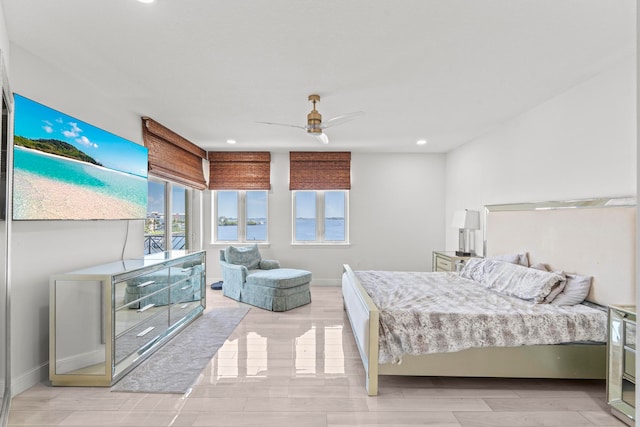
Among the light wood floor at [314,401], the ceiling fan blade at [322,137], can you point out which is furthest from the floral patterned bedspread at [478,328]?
the ceiling fan blade at [322,137]

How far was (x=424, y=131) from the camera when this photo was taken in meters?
4.51

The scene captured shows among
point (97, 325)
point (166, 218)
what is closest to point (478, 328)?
point (97, 325)

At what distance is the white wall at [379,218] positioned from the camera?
235 inches

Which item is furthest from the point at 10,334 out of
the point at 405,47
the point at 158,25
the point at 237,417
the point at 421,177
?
the point at 421,177

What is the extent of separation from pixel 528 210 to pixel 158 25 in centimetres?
367

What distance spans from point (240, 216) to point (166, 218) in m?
1.44

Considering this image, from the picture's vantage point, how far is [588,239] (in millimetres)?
2676

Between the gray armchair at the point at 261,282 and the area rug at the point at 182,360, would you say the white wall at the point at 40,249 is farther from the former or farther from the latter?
the gray armchair at the point at 261,282

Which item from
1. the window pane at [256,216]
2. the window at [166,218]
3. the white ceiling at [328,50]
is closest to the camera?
the white ceiling at [328,50]

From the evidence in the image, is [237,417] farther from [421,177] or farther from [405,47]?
[421,177]

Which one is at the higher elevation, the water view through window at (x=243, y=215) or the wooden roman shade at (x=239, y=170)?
the wooden roman shade at (x=239, y=170)

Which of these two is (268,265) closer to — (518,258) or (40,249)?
(40,249)

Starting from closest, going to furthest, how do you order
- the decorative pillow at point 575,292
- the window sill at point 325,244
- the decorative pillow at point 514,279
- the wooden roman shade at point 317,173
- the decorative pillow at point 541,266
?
1. the decorative pillow at point 575,292
2. the decorative pillow at point 514,279
3. the decorative pillow at point 541,266
4. the wooden roman shade at point 317,173
5. the window sill at point 325,244

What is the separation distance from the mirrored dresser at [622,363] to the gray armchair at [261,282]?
10.7ft
